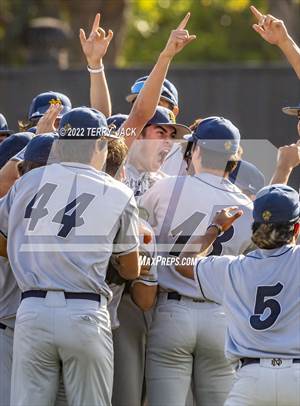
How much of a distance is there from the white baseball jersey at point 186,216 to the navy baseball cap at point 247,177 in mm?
1176

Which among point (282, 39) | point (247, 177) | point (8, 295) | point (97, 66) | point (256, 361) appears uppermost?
point (282, 39)

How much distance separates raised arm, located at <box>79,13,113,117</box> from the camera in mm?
7570

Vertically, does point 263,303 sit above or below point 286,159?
below

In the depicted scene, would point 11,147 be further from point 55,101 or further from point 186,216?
point 186,216

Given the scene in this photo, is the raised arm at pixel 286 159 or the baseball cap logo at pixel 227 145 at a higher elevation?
the baseball cap logo at pixel 227 145

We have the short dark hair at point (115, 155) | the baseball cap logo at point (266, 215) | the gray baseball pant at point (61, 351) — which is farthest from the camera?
the short dark hair at point (115, 155)

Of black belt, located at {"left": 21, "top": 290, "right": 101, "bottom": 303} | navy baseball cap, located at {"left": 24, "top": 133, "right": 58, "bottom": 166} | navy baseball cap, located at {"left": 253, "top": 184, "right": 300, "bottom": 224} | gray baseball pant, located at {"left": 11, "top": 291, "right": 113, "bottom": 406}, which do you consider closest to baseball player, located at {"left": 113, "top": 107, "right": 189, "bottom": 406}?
black belt, located at {"left": 21, "top": 290, "right": 101, "bottom": 303}

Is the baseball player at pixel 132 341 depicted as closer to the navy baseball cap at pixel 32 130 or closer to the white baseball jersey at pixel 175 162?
the white baseball jersey at pixel 175 162

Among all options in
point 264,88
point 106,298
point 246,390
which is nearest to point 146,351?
point 106,298

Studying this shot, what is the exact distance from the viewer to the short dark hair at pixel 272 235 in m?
5.73

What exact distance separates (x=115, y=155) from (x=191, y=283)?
848 mm

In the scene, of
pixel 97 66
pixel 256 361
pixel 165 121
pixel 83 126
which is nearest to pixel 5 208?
pixel 83 126

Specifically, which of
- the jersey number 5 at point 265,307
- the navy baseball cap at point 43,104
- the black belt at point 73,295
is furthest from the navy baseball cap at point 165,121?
the jersey number 5 at point 265,307

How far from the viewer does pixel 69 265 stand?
19.5 ft
